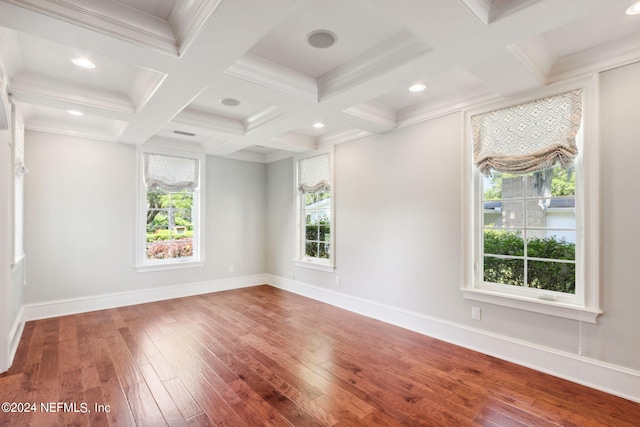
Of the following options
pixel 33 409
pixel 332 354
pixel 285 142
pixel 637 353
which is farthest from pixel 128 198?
pixel 637 353

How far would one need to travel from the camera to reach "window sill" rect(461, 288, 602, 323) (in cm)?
252

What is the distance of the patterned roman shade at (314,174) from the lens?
16.6 ft

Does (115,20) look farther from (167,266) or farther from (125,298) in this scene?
(125,298)

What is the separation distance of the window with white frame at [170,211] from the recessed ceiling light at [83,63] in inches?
93.6

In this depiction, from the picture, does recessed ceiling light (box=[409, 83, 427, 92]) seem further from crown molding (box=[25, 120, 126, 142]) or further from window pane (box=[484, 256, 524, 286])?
crown molding (box=[25, 120, 126, 142])

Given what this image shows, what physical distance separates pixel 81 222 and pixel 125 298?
1.30m

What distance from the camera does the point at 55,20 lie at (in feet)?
5.93

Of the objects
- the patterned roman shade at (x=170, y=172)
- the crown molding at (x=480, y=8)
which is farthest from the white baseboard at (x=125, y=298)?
the crown molding at (x=480, y=8)

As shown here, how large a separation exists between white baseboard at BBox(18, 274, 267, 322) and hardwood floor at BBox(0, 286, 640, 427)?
26 cm

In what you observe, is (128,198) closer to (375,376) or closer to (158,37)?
(158,37)

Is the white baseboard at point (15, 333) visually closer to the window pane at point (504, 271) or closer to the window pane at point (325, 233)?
the window pane at point (325, 233)

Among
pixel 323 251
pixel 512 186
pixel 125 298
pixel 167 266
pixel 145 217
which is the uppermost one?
pixel 512 186

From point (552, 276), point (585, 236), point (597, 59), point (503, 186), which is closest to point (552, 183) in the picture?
point (503, 186)

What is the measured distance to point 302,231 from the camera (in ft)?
18.5
